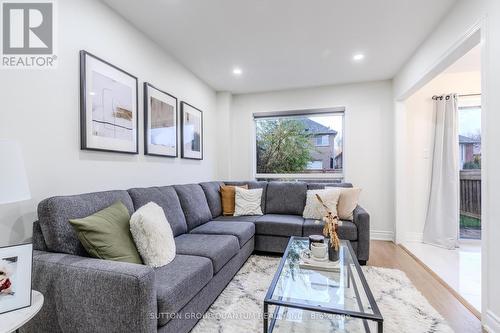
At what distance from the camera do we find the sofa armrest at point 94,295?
1.22m

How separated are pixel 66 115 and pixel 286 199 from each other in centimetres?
268

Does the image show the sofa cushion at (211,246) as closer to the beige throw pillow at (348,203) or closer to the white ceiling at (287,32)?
the beige throw pillow at (348,203)

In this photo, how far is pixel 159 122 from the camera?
9.26ft

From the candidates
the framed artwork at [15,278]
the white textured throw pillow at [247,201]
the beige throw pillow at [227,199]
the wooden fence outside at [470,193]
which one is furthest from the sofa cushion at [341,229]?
the framed artwork at [15,278]

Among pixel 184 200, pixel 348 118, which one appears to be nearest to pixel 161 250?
pixel 184 200

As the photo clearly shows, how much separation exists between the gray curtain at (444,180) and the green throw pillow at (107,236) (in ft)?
12.8

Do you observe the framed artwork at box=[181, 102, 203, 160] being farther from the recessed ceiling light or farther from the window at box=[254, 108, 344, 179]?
the recessed ceiling light

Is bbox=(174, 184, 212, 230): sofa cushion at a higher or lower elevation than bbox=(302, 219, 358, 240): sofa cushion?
higher

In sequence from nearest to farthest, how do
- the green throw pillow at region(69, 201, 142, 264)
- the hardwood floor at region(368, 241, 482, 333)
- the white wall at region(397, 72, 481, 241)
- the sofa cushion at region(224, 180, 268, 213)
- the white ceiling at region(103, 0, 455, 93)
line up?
the green throw pillow at region(69, 201, 142, 264) < the hardwood floor at region(368, 241, 482, 333) < the white ceiling at region(103, 0, 455, 93) < the sofa cushion at region(224, 180, 268, 213) < the white wall at region(397, 72, 481, 241)

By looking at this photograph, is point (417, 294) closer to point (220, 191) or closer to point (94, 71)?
point (220, 191)

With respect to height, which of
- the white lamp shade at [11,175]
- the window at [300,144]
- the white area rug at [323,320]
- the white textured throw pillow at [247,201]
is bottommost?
the white area rug at [323,320]

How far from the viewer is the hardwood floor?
71.7 inches

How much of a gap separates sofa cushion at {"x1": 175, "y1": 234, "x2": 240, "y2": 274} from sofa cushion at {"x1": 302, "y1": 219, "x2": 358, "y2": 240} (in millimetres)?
921

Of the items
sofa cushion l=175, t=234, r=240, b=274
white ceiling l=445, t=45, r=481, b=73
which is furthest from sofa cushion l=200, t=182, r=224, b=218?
white ceiling l=445, t=45, r=481, b=73
